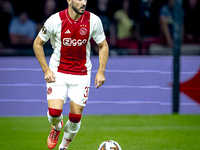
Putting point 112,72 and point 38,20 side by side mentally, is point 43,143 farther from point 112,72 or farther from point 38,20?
point 38,20

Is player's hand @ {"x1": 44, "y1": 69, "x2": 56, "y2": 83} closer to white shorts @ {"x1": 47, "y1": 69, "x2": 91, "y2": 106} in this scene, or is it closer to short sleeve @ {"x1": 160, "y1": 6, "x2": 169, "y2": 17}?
white shorts @ {"x1": 47, "y1": 69, "x2": 91, "y2": 106}

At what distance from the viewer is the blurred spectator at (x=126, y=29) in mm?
7617

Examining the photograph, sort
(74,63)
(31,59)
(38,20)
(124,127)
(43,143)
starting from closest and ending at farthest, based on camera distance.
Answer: (74,63)
(43,143)
(124,127)
(31,59)
(38,20)

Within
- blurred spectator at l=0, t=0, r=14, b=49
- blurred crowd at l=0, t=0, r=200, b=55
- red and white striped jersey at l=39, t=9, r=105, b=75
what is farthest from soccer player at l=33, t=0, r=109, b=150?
blurred spectator at l=0, t=0, r=14, b=49

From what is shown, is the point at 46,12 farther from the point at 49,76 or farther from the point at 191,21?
the point at 49,76

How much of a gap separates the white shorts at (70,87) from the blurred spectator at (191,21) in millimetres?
4133

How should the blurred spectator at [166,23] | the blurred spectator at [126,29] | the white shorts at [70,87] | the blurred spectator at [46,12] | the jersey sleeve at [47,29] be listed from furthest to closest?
the blurred spectator at [166,23], the blurred spectator at [126,29], the blurred spectator at [46,12], the white shorts at [70,87], the jersey sleeve at [47,29]

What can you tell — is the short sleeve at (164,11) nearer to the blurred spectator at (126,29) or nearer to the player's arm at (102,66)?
the blurred spectator at (126,29)

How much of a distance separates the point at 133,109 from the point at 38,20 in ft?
8.74

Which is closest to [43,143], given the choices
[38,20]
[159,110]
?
[159,110]

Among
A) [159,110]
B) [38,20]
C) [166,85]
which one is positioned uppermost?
[38,20]

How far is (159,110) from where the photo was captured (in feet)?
23.2

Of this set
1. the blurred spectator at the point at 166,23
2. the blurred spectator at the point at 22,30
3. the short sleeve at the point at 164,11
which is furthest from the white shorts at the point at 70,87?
the short sleeve at the point at 164,11

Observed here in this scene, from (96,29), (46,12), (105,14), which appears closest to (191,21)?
(105,14)
